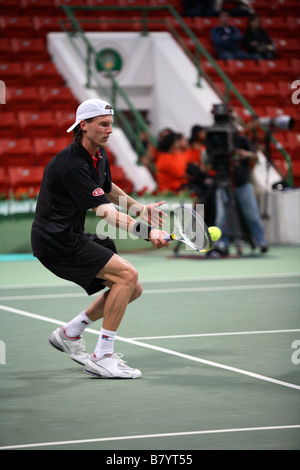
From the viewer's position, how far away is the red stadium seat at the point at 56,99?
18.0m

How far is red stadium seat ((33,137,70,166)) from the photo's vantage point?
54.3 feet

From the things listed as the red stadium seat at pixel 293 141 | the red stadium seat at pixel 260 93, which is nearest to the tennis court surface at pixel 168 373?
the red stadium seat at pixel 293 141

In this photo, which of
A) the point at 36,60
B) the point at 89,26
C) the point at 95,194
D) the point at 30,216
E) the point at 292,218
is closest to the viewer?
the point at 95,194

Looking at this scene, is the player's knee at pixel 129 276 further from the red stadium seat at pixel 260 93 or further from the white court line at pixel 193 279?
the red stadium seat at pixel 260 93

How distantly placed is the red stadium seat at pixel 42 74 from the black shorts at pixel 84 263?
12181mm

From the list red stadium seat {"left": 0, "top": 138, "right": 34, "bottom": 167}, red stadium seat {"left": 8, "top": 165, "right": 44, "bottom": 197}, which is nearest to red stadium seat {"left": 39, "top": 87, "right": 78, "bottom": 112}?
red stadium seat {"left": 0, "top": 138, "right": 34, "bottom": 167}

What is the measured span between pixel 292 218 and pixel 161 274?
4.14m

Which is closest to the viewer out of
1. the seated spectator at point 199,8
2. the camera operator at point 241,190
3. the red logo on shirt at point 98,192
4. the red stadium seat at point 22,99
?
the red logo on shirt at point 98,192

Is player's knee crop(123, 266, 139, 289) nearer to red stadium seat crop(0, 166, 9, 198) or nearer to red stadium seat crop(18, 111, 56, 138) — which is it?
red stadium seat crop(0, 166, 9, 198)

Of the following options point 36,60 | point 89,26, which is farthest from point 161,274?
point 89,26

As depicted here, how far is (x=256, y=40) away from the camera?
20594 millimetres

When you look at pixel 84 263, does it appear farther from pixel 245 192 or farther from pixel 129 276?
pixel 245 192

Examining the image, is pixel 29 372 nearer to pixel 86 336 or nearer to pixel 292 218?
pixel 86 336

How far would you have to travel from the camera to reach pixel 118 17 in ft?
69.1
